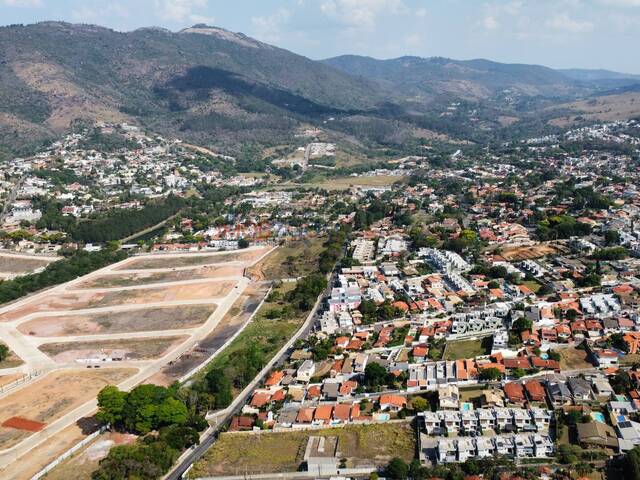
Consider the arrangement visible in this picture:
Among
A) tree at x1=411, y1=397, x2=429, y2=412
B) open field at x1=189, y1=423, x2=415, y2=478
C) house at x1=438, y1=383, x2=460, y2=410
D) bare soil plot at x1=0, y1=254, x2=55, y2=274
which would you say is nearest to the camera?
open field at x1=189, y1=423, x2=415, y2=478

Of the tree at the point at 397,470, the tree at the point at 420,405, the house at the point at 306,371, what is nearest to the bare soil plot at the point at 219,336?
the house at the point at 306,371

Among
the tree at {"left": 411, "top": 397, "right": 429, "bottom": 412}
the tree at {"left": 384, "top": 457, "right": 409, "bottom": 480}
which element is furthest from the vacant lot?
the tree at {"left": 384, "top": 457, "right": 409, "bottom": 480}

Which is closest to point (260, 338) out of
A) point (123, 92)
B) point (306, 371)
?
point (306, 371)

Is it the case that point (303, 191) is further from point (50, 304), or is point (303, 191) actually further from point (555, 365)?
point (555, 365)

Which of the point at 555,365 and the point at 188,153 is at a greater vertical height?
the point at 188,153

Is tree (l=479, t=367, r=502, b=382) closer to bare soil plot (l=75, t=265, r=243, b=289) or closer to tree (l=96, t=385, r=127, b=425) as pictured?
tree (l=96, t=385, r=127, b=425)

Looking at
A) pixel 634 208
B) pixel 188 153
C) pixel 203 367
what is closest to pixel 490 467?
pixel 203 367
